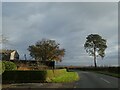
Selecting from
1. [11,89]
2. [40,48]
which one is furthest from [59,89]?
[40,48]

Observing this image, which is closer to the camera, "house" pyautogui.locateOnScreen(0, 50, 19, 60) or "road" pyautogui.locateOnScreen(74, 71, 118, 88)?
"road" pyautogui.locateOnScreen(74, 71, 118, 88)

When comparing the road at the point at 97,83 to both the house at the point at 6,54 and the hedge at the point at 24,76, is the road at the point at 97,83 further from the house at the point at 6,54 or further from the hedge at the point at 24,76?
the house at the point at 6,54

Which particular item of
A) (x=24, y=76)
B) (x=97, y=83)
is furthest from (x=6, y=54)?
(x=97, y=83)

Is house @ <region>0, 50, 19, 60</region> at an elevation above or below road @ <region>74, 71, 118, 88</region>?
above

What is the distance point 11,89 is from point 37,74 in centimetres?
805

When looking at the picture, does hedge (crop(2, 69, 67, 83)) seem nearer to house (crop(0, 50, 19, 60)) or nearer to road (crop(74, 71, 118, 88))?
road (crop(74, 71, 118, 88))

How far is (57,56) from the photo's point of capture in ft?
273

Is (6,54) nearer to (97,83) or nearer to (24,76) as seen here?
(24,76)

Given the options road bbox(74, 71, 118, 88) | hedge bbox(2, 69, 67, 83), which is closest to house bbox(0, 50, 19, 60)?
hedge bbox(2, 69, 67, 83)

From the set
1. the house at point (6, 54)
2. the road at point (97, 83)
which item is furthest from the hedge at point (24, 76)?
the house at point (6, 54)

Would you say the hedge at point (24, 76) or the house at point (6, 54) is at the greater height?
the house at point (6, 54)

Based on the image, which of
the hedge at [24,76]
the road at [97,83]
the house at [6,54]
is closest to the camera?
the road at [97,83]

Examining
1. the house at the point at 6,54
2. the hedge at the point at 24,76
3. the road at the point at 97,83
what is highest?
the house at the point at 6,54

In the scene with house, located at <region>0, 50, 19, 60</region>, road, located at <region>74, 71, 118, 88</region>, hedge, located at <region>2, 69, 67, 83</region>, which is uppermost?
house, located at <region>0, 50, 19, 60</region>
